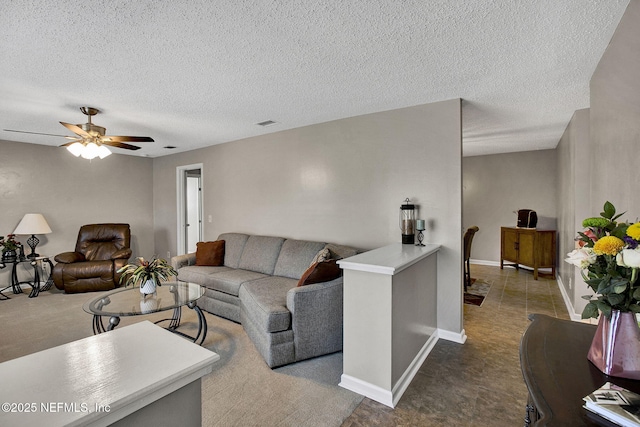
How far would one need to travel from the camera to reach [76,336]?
317 cm

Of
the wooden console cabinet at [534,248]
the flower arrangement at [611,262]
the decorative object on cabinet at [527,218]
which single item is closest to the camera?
the flower arrangement at [611,262]

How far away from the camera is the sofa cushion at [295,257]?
362 centimetres

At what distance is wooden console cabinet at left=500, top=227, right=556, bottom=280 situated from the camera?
5309mm

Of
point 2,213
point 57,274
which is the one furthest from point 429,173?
point 2,213

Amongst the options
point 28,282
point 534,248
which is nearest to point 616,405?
point 534,248

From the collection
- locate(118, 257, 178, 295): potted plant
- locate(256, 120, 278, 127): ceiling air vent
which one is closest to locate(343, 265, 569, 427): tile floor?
locate(118, 257, 178, 295): potted plant

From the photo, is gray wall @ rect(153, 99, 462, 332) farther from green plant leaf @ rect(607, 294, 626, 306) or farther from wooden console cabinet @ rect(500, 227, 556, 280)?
wooden console cabinet @ rect(500, 227, 556, 280)

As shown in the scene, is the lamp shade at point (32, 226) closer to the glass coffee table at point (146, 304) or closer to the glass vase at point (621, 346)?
the glass coffee table at point (146, 304)

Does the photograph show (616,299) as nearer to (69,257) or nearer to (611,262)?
(611,262)

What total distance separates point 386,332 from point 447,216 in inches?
59.1

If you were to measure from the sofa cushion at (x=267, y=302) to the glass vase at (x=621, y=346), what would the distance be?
2046mm

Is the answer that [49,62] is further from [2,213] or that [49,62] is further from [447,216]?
[2,213]

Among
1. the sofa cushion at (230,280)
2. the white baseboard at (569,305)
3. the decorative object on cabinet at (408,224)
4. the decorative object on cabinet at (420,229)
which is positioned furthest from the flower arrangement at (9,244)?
the white baseboard at (569,305)

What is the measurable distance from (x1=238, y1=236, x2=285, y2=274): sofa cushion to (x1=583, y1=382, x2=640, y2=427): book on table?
11.0ft
